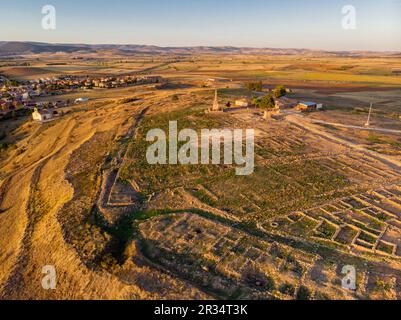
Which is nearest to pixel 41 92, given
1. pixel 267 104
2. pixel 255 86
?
pixel 255 86

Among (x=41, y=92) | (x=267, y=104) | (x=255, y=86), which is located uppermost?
(x=255, y=86)

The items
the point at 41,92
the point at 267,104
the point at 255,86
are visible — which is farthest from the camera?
the point at 41,92

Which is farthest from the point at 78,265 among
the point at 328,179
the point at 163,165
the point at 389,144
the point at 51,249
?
the point at 389,144

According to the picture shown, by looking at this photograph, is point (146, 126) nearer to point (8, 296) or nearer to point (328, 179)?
point (328, 179)

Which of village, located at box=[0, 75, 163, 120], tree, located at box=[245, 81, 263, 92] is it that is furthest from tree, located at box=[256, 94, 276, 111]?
village, located at box=[0, 75, 163, 120]

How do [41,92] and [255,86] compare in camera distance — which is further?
[41,92]

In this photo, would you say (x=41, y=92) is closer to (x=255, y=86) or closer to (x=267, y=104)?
(x=255, y=86)

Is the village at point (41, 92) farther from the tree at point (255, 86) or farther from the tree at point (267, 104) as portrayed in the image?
the tree at point (267, 104)

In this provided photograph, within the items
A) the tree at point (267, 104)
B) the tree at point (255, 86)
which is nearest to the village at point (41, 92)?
the tree at point (255, 86)

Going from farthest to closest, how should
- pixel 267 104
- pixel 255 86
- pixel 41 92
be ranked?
pixel 41 92 → pixel 255 86 → pixel 267 104

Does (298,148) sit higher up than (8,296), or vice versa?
(298,148)
